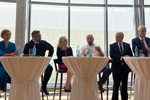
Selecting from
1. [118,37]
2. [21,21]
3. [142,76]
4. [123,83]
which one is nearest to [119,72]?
[123,83]

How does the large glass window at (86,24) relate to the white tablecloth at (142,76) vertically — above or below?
above

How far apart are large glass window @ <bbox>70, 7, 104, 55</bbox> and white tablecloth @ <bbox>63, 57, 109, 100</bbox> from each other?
9.06 ft

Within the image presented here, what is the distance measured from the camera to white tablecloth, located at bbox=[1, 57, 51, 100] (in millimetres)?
1964

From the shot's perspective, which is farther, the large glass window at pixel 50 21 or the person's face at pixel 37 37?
the large glass window at pixel 50 21

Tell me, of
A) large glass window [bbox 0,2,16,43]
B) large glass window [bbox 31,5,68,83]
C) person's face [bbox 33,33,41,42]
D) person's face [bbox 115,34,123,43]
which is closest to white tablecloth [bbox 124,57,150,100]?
person's face [bbox 115,34,123,43]

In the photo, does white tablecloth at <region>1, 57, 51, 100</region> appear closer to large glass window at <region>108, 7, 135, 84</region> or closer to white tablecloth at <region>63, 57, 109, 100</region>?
white tablecloth at <region>63, 57, 109, 100</region>

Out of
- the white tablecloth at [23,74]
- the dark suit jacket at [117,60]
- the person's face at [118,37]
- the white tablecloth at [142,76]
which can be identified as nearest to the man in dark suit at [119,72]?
the dark suit jacket at [117,60]

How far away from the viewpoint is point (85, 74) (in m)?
2.19

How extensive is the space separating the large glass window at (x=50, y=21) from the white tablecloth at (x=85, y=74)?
2737 millimetres

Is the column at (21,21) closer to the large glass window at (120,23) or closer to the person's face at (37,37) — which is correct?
the person's face at (37,37)

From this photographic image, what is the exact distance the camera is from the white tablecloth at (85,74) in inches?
84.4

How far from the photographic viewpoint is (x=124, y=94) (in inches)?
110

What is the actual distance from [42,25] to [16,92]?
321cm

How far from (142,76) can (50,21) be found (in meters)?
3.51
